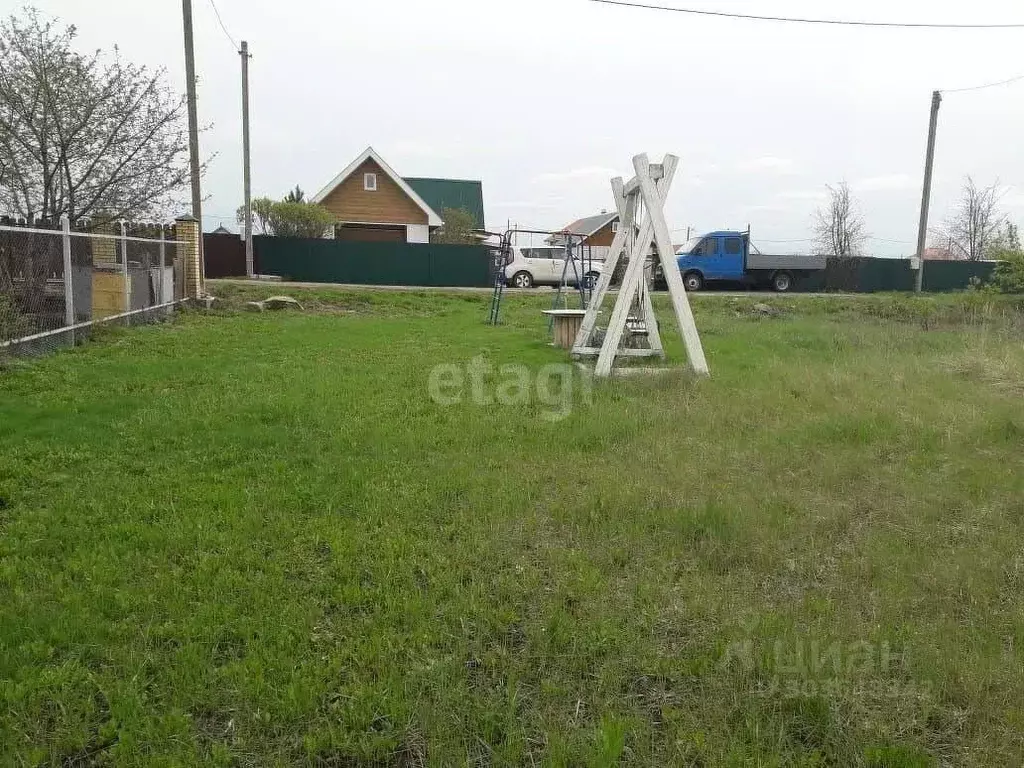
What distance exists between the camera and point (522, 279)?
2636cm

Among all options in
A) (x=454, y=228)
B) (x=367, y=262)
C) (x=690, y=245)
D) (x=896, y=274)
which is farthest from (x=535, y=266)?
(x=896, y=274)

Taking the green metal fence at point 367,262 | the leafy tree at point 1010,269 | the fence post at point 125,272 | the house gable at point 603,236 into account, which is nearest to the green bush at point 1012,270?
the leafy tree at point 1010,269

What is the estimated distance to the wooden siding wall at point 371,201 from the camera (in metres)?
32.3

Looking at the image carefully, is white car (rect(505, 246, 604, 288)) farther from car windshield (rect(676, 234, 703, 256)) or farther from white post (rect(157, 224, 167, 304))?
white post (rect(157, 224, 167, 304))

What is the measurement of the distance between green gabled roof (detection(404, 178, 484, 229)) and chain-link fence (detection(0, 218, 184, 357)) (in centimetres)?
2845

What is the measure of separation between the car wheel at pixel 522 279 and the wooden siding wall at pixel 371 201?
27.6 ft

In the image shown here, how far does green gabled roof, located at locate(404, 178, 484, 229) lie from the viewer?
41.2 meters

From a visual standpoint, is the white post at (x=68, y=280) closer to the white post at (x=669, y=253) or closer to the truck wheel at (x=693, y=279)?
the white post at (x=669, y=253)

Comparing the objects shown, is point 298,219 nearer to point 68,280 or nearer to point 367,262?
point 367,262

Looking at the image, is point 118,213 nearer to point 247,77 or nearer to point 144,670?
point 247,77

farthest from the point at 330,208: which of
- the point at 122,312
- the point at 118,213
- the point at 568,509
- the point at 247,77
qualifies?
the point at 568,509

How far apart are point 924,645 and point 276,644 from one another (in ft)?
7.69

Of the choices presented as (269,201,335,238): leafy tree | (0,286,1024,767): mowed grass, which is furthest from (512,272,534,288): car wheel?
(0,286,1024,767): mowed grass

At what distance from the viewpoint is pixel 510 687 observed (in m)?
2.58
